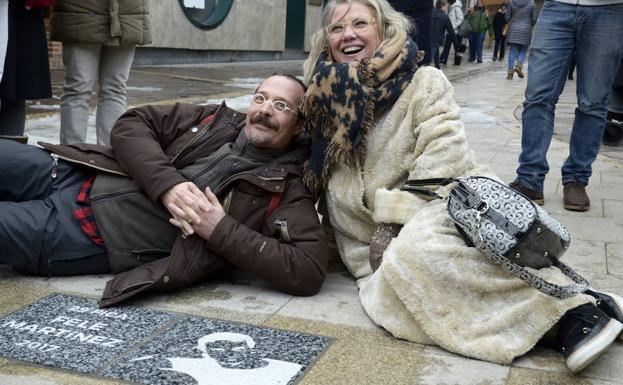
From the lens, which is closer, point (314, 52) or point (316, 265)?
point (316, 265)

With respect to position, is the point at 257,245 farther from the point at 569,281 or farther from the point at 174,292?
the point at 569,281

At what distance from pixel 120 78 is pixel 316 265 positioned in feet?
8.49

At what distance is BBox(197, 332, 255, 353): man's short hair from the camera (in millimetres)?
2789

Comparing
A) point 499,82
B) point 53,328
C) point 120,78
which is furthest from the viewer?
point 499,82

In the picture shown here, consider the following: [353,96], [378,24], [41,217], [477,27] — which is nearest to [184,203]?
[41,217]

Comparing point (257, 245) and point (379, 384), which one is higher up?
point (257, 245)

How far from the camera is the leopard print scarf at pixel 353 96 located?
128 inches

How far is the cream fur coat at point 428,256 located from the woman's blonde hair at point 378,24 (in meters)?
0.20

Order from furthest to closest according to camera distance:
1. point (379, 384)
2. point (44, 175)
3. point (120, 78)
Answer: point (120, 78), point (44, 175), point (379, 384)

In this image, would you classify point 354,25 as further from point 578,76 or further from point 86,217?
point 578,76

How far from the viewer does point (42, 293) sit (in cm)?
324

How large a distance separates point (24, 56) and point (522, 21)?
550 inches

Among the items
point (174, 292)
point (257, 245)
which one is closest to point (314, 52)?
point (257, 245)

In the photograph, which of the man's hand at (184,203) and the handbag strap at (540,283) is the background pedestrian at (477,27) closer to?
the man's hand at (184,203)
